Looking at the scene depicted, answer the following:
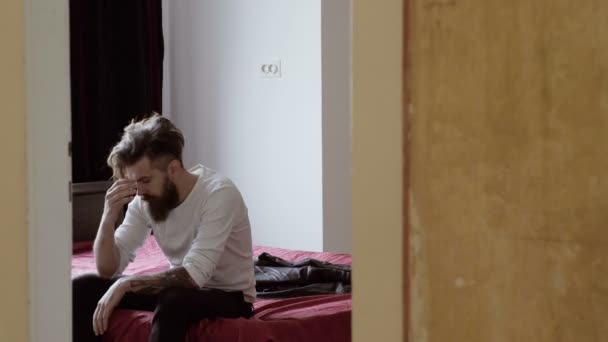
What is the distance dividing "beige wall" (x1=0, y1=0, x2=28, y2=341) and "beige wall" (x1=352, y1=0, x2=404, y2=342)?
0.76 meters

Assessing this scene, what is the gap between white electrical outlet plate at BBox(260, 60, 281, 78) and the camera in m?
4.65

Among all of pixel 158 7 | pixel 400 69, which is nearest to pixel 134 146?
pixel 400 69

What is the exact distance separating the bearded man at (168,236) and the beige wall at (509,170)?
1.57m

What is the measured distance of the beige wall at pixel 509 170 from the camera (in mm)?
854

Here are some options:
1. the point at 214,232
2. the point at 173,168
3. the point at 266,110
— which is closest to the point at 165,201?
the point at 173,168

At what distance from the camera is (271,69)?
4.68 m

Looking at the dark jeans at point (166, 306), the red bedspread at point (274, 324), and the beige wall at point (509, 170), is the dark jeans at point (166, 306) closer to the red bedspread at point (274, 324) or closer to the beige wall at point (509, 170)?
the red bedspread at point (274, 324)

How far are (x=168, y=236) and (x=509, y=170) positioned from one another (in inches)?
75.2

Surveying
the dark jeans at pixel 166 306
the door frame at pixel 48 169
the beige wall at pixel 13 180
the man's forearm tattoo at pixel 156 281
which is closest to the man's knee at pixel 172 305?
the dark jeans at pixel 166 306

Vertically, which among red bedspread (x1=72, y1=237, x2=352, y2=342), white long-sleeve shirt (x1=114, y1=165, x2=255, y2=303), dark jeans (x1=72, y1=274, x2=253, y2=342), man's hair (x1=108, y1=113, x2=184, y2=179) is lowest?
red bedspread (x1=72, y1=237, x2=352, y2=342)

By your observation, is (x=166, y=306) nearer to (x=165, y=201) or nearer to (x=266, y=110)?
(x=165, y=201)

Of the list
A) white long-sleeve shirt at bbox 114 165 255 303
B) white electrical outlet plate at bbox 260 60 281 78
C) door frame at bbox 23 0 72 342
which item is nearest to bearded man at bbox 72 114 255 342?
white long-sleeve shirt at bbox 114 165 255 303

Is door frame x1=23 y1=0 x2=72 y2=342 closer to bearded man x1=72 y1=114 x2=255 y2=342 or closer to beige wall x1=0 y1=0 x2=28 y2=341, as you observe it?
beige wall x1=0 y1=0 x2=28 y2=341

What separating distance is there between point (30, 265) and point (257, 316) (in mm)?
1138
